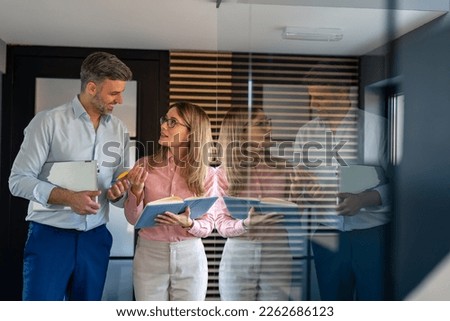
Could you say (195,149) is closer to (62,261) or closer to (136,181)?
(136,181)

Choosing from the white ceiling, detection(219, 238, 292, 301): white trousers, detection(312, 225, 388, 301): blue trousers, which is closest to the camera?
the white ceiling

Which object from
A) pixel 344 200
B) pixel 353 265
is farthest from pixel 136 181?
pixel 353 265

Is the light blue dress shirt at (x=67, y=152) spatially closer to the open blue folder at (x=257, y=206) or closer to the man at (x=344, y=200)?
the open blue folder at (x=257, y=206)

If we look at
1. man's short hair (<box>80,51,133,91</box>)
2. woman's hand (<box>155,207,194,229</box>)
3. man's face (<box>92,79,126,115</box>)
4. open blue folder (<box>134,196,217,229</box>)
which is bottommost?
woman's hand (<box>155,207,194,229</box>)

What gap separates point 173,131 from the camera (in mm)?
2221

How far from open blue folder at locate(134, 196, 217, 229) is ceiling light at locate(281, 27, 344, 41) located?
684 mm

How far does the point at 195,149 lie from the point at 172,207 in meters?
0.23

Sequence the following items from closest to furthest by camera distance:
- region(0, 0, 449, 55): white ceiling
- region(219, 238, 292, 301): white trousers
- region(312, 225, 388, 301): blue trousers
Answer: region(0, 0, 449, 55): white ceiling < region(219, 238, 292, 301): white trousers < region(312, 225, 388, 301): blue trousers

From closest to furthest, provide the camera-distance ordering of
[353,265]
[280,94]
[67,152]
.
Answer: [67,152]
[280,94]
[353,265]

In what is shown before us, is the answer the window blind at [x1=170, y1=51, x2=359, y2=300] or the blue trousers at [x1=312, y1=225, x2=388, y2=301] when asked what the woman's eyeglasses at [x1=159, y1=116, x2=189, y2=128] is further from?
the blue trousers at [x1=312, y1=225, x2=388, y2=301]

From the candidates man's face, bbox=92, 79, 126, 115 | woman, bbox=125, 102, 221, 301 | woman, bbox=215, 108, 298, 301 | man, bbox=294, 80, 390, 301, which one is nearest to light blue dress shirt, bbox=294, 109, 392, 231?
man, bbox=294, 80, 390, 301

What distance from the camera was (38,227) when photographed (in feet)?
7.11

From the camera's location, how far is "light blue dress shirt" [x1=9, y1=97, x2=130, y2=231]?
2143 millimetres
